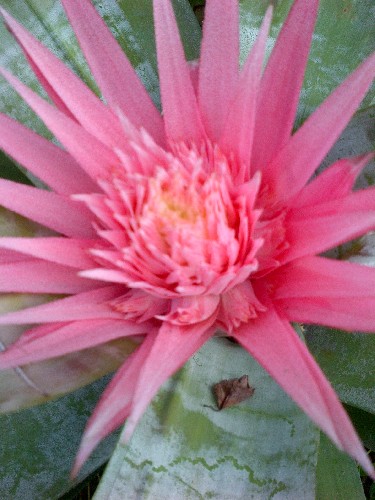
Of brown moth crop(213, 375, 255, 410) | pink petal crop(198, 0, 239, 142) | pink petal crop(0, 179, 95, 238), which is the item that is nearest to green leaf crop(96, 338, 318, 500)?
brown moth crop(213, 375, 255, 410)

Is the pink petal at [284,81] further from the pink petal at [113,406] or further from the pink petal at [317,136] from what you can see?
the pink petal at [113,406]

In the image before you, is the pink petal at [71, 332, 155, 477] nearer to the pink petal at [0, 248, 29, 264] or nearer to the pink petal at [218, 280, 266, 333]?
the pink petal at [218, 280, 266, 333]

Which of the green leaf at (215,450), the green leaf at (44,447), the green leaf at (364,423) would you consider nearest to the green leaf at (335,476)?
the green leaf at (364,423)

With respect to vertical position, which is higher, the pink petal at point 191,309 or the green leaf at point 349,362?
the pink petal at point 191,309

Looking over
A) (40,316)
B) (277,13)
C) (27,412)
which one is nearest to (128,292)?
(40,316)

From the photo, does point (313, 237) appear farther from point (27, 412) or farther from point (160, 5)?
point (27, 412)

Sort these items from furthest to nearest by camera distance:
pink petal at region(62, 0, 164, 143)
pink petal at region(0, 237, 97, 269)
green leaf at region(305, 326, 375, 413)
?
green leaf at region(305, 326, 375, 413)
pink petal at region(62, 0, 164, 143)
pink petal at region(0, 237, 97, 269)
